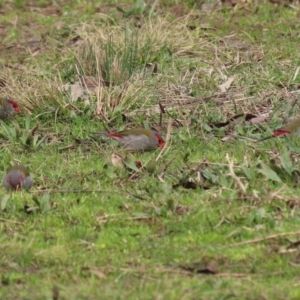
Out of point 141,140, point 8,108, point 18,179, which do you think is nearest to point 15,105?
point 8,108

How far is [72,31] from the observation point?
1101 centimetres

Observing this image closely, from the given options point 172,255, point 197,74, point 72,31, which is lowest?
point 72,31

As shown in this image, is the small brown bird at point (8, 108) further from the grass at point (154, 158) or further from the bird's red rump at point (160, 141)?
the bird's red rump at point (160, 141)

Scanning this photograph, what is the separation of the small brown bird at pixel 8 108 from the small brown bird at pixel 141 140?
4.28 ft

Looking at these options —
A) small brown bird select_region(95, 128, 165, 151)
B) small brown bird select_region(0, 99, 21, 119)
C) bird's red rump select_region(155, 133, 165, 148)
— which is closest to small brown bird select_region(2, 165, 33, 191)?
small brown bird select_region(95, 128, 165, 151)

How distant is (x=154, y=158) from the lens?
276 inches

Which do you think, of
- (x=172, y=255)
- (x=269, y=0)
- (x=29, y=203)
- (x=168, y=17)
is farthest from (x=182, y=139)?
(x=269, y=0)

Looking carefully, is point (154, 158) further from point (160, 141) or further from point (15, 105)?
point (15, 105)

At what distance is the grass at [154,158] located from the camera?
5.16 meters

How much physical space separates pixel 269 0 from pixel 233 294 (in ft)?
24.4

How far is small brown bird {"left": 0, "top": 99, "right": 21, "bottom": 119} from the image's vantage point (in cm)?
821

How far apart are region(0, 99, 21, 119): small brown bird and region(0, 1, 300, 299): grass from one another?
3.3 inches

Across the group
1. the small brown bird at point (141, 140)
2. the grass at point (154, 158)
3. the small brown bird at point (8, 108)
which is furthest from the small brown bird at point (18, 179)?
the small brown bird at point (8, 108)

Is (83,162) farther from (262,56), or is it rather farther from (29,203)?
(262,56)
